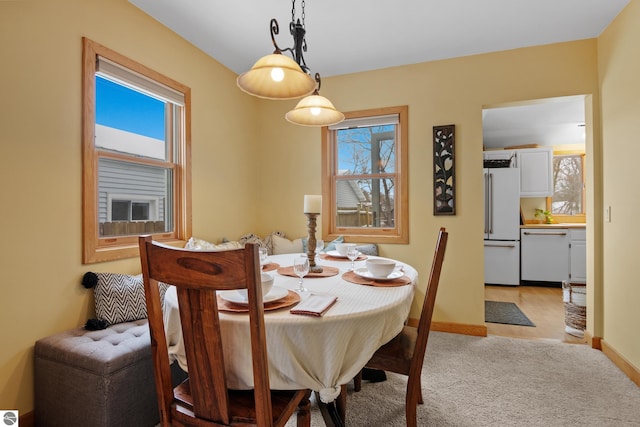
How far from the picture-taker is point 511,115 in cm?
418

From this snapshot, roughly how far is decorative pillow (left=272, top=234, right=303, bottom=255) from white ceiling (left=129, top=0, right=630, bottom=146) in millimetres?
1829

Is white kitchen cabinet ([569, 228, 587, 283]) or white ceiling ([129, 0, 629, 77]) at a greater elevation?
white ceiling ([129, 0, 629, 77])

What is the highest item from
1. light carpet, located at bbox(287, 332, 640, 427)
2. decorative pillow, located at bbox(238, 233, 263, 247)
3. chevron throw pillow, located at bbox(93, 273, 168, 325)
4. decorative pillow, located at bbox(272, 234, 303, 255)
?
decorative pillow, located at bbox(238, 233, 263, 247)

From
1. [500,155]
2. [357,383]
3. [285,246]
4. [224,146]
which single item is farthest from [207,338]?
[500,155]

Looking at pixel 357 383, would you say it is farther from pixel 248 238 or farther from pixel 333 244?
pixel 248 238

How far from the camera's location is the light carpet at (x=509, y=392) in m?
1.71

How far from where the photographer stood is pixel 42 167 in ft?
5.54

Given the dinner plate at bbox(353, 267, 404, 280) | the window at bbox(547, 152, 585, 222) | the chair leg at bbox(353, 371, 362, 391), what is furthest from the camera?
the window at bbox(547, 152, 585, 222)

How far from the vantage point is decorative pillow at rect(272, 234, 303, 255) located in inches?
131

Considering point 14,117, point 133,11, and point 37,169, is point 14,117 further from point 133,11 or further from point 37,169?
point 133,11

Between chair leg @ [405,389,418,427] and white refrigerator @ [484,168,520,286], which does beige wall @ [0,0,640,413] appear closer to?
chair leg @ [405,389,418,427]

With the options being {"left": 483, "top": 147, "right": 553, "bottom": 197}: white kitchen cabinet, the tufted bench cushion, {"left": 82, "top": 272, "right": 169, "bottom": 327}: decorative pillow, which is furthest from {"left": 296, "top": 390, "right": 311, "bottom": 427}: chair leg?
{"left": 483, "top": 147, "right": 553, "bottom": 197}: white kitchen cabinet

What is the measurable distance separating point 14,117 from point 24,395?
1420 millimetres

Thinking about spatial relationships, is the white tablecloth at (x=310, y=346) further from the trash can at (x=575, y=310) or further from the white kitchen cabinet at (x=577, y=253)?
the white kitchen cabinet at (x=577, y=253)
